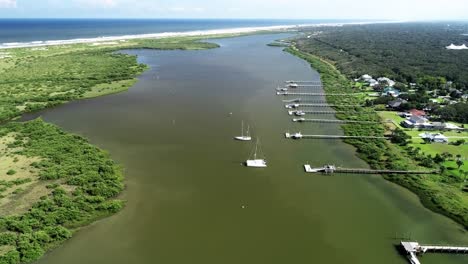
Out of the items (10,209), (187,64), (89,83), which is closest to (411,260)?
(10,209)

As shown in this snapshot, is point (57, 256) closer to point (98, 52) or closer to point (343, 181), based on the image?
point (343, 181)

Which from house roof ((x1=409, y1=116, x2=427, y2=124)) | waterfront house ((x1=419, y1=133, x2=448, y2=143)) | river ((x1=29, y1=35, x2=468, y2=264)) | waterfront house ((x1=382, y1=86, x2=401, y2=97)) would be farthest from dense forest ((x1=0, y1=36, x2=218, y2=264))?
waterfront house ((x1=382, y1=86, x2=401, y2=97))

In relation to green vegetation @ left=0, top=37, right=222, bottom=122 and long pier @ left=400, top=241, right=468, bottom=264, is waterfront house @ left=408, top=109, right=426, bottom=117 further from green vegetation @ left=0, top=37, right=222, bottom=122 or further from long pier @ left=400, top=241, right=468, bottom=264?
green vegetation @ left=0, top=37, right=222, bottom=122

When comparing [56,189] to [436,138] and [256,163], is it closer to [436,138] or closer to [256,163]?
[256,163]

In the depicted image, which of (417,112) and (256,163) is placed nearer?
(256,163)

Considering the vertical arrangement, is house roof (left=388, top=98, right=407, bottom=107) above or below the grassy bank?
above

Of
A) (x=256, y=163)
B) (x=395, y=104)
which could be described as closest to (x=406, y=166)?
(x=256, y=163)

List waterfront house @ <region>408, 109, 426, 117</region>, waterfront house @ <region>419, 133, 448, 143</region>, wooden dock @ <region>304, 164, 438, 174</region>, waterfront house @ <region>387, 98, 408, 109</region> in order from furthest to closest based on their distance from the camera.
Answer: waterfront house @ <region>387, 98, 408, 109</region>, waterfront house @ <region>408, 109, 426, 117</region>, waterfront house @ <region>419, 133, 448, 143</region>, wooden dock @ <region>304, 164, 438, 174</region>

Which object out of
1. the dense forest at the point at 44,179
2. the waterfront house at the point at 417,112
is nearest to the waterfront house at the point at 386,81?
the waterfront house at the point at 417,112

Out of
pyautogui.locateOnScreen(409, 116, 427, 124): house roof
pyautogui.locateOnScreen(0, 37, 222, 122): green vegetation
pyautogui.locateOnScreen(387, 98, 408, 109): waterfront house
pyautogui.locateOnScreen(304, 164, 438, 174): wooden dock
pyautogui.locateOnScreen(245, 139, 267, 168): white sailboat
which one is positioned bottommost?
pyautogui.locateOnScreen(304, 164, 438, 174): wooden dock
